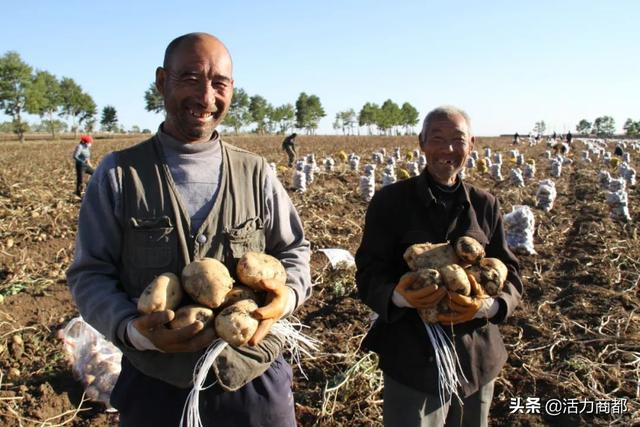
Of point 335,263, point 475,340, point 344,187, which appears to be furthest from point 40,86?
point 475,340

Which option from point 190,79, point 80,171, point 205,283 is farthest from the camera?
point 80,171

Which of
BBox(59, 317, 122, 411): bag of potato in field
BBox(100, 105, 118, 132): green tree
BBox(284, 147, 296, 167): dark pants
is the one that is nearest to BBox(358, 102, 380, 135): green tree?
BBox(100, 105, 118, 132): green tree

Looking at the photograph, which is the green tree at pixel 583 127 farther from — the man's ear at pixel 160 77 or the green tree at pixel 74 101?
the man's ear at pixel 160 77

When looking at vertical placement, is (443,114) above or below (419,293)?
above

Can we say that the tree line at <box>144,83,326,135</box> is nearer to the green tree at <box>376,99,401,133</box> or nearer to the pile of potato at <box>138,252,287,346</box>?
the green tree at <box>376,99,401,133</box>

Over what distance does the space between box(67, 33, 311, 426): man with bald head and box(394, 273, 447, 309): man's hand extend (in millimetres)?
381

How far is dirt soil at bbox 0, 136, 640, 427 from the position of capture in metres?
3.21

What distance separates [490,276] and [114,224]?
1360 millimetres

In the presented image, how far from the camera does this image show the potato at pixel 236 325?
144 centimetres

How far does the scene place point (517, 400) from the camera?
3.33 meters

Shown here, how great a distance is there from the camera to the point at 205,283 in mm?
1482

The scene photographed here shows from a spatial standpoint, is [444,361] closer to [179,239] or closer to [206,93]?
[179,239]

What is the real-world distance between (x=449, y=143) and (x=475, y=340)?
0.81m

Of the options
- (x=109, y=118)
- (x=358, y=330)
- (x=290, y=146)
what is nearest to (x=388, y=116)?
(x=109, y=118)
